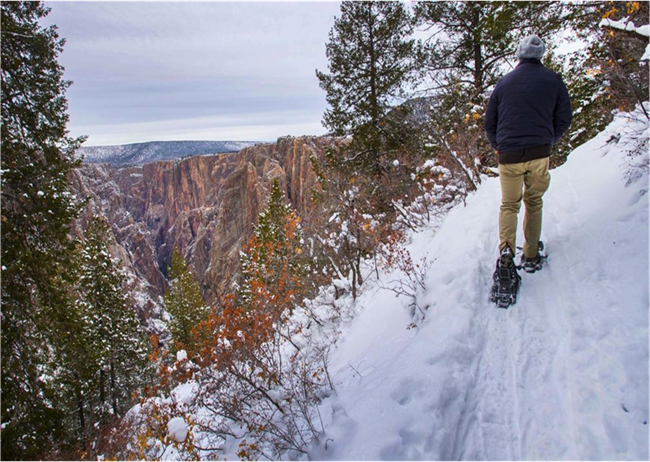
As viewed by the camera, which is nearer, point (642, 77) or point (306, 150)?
point (642, 77)

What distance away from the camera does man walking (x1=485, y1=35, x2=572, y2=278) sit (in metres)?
3.04

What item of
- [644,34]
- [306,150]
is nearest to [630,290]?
[644,34]

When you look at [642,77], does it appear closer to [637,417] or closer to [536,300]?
[536,300]

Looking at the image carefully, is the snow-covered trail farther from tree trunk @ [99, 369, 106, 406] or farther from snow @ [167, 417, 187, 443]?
tree trunk @ [99, 369, 106, 406]

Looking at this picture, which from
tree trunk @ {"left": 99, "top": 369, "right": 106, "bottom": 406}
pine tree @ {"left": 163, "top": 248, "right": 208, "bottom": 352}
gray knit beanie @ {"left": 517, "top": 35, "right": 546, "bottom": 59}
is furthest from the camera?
pine tree @ {"left": 163, "top": 248, "right": 208, "bottom": 352}

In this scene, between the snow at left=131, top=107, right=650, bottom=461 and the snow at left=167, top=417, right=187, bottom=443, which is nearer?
the snow at left=131, top=107, right=650, bottom=461

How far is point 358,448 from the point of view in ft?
6.88

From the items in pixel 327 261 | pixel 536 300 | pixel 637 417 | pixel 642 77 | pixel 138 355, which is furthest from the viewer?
pixel 138 355

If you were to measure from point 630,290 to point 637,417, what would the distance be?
1.16 metres

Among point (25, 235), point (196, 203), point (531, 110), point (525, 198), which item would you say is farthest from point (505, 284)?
point (196, 203)

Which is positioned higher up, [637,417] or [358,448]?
[637,417]

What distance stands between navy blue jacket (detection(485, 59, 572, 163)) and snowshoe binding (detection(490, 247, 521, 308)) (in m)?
1.02

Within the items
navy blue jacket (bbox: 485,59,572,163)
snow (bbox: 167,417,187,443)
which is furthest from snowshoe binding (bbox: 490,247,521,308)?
snow (bbox: 167,417,187,443)

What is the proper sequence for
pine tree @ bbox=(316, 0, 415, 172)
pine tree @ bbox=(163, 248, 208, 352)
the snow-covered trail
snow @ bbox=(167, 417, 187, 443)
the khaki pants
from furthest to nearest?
pine tree @ bbox=(163, 248, 208, 352) → pine tree @ bbox=(316, 0, 415, 172) → the khaki pants → snow @ bbox=(167, 417, 187, 443) → the snow-covered trail
